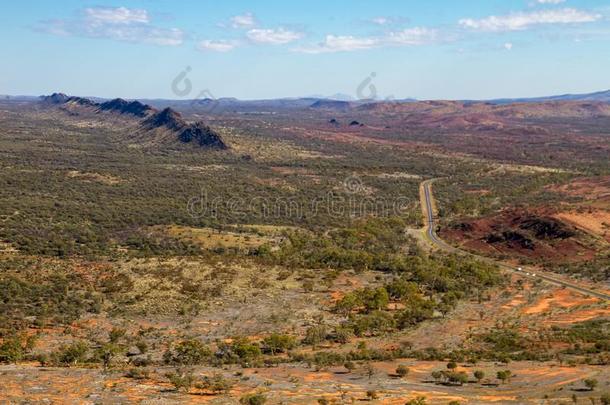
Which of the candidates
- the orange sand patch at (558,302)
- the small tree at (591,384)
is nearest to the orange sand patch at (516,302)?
the orange sand patch at (558,302)

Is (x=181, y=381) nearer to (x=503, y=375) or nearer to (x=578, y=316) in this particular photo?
(x=503, y=375)

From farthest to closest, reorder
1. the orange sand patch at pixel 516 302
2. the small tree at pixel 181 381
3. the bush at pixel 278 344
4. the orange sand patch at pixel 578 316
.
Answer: the orange sand patch at pixel 516 302 → the orange sand patch at pixel 578 316 → the bush at pixel 278 344 → the small tree at pixel 181 381

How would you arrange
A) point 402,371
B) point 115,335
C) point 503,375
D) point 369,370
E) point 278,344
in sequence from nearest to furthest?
point 503,375
point 402,371
point 369,370
point 278,344
point 115,335


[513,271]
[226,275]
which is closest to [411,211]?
[513,271]

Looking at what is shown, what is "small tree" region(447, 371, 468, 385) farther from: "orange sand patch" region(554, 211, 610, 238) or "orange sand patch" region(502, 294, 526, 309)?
"orange sand patch" region(554, 211, 610, 238)

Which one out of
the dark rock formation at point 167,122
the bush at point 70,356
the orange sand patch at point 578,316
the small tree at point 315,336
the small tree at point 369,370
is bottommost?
the orange sand patch at point 578,316

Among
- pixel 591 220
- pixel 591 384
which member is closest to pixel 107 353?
pixel 591 384

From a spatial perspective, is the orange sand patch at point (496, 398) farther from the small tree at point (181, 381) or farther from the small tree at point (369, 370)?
the small tree at point (181, 381)

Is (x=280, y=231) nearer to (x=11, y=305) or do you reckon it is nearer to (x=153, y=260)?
(x=153, y=260)
